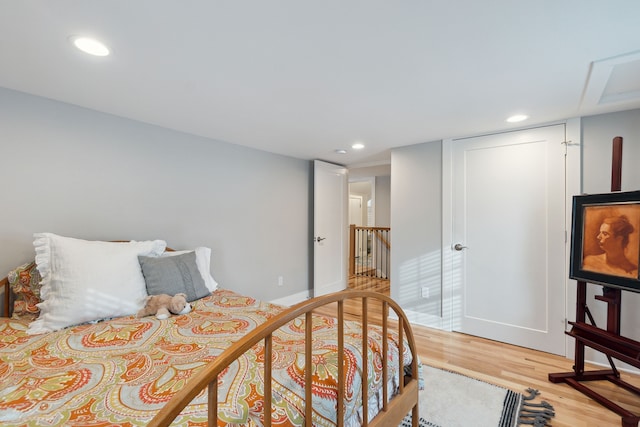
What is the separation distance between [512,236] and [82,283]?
3.44 metres

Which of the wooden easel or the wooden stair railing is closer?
the wooden easel

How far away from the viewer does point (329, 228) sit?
438 cm

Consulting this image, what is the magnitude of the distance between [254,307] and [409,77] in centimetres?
180

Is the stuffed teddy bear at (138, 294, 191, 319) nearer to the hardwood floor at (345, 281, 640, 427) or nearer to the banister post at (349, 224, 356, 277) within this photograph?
the hardwood floor at (345, 281, 640, 427)

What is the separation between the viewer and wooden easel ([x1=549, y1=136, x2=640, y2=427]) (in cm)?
179

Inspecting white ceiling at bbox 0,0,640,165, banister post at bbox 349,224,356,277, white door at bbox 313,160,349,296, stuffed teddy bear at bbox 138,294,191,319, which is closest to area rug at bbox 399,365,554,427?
stuffed teddy bear at bbox 138,294,191,319

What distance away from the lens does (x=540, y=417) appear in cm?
180

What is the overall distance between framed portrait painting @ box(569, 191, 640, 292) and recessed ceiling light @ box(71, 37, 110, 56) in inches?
126

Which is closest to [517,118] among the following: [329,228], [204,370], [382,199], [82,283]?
[329,228]

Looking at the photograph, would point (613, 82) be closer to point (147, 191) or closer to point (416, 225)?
point (416, 225)

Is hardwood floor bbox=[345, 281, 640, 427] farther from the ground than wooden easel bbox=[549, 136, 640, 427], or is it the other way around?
wooden easel bbox=[549, 136, 640, 427]

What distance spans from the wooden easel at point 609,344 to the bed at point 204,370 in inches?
53.3

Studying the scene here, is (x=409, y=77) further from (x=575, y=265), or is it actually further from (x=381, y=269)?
(x=381, y=269)

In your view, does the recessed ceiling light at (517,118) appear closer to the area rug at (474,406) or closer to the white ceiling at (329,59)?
the white ceiling at (329,59)
